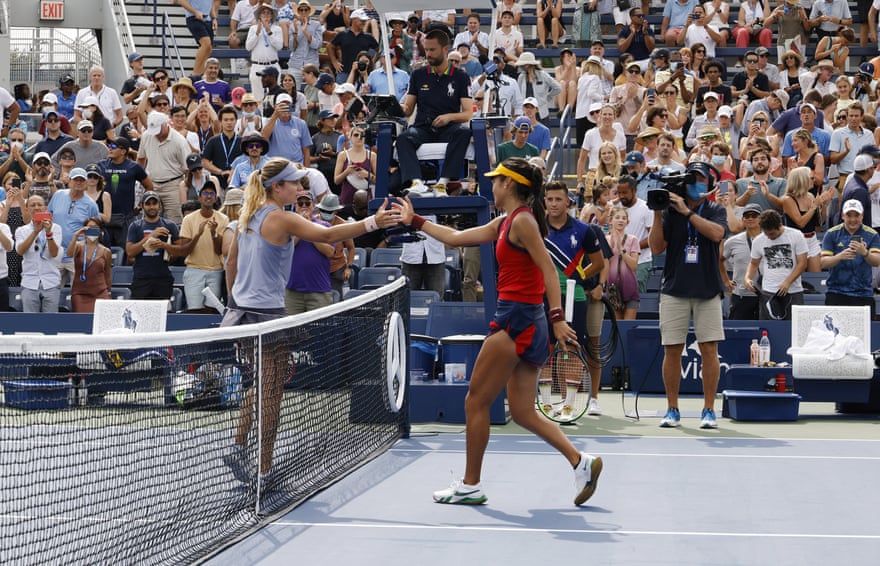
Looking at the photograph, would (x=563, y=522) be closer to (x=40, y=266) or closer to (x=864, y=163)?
(x=40, y=266)

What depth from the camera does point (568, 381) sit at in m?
10.8

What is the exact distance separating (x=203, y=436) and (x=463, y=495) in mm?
1699

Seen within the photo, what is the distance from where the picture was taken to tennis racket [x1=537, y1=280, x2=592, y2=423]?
1080cm

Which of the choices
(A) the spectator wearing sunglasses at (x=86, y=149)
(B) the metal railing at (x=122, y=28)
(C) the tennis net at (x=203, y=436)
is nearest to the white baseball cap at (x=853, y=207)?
(C) the tennis net at (x=203, y=436)

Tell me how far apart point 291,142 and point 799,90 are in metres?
7.70

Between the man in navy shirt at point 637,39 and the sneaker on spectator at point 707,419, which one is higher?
the man in navy shirt at point 637,39

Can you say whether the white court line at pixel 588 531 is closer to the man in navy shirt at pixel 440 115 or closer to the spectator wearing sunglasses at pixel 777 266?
the man in navy shirt at pixel 440 115

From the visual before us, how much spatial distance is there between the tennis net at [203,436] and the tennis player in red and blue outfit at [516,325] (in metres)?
1.06

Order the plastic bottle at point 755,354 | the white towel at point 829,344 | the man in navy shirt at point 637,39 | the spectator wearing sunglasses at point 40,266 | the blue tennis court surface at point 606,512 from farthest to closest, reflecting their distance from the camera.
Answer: the man in navy shirt at point 637,39, the spectator wearing sunglasses at point 40,266, the plastic bottle at point 755,354, the white towel at point 829,344, the blue tennis court surface at point 606,512

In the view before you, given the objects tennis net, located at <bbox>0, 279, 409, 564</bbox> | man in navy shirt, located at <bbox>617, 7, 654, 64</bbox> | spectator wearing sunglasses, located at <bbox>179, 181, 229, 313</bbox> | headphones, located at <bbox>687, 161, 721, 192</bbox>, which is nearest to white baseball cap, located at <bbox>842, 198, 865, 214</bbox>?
headphones, located at <bbox>687, 161, 721, 192</bbox>

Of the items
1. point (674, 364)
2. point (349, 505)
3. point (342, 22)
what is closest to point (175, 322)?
point (674, 364)

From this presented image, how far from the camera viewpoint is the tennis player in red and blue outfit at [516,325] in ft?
23.4

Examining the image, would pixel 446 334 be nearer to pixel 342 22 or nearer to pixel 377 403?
pixel 377 403

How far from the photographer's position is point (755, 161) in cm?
1467
